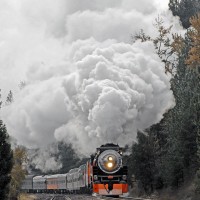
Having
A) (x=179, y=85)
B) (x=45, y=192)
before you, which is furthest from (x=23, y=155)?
(x=179, y=85)

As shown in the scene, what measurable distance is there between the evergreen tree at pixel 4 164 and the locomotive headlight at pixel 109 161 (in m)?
16.0

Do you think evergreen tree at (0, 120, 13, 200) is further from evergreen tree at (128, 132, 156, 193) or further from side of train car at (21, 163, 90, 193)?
evergreen tree at (128, 132, 156, 193)

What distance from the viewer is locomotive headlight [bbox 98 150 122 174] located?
21.4 m

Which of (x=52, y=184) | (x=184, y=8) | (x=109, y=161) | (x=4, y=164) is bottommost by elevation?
(x=109, y=161)

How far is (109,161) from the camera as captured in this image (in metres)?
21.5

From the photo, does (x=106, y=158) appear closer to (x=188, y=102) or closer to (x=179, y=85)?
(x=188, y=102)

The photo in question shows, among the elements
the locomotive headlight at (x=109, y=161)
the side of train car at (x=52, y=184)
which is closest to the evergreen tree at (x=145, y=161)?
the side of train car at (x=52, y=184)

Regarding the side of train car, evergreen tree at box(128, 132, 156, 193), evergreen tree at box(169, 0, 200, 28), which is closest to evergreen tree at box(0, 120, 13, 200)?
the side of train car

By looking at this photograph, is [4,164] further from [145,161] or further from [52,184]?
[52,184]

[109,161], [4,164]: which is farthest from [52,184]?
[109,161]

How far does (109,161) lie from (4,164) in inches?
677

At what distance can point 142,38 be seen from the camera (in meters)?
63.8

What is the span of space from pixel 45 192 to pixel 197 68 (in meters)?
42.1

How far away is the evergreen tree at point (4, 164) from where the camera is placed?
35469mm
